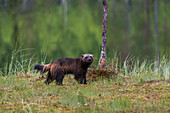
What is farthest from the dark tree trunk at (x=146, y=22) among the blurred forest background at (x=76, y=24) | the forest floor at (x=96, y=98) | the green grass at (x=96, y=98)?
the forest floor at (x=96, y=98)

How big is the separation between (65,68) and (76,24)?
32.2 metres

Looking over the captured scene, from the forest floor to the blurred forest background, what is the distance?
721 inches

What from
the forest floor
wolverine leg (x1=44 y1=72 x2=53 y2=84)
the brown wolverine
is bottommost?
the forest floor

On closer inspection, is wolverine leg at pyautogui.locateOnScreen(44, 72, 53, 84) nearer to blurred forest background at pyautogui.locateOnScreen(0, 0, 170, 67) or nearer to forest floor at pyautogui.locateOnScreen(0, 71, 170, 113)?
forest floor at pyautogui.locateOnScreen(0, 71, 170, 113)

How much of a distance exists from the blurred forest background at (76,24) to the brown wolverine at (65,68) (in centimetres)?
1718

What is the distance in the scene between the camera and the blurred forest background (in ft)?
95.9

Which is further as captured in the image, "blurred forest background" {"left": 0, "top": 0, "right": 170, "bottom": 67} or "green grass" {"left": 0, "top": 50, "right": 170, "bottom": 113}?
"blurred forest background" {"left": 0, "top": 0, "right": 170, "bottom": 67}

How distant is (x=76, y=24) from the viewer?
3988 cm

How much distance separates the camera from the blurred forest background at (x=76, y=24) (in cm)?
2922

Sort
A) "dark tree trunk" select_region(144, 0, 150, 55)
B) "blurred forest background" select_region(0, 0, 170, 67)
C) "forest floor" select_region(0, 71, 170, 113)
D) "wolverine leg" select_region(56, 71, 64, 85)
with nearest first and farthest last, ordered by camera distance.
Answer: "forest floor" select_region(0, 71, 170, 113) → "wolverine leg" select_region(56, 71, 64, 85) → "blurred forest background" select_region(0, 0, 170, 67) → "dark tree trunk" select_region(144, 0, 150, 55)

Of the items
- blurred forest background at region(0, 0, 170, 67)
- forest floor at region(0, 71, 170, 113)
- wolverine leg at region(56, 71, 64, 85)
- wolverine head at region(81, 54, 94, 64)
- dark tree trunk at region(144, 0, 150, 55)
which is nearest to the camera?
forest floor at region(0, 71, 170, 113)

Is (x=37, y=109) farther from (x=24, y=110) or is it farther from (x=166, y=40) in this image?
(x=166, y=40)

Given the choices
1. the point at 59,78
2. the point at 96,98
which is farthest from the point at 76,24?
the point at 96,98

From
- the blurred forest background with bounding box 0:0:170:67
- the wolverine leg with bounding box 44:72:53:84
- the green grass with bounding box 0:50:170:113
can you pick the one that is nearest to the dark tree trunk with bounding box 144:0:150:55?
the blurred forest background with bounding box 0:0:170:67
